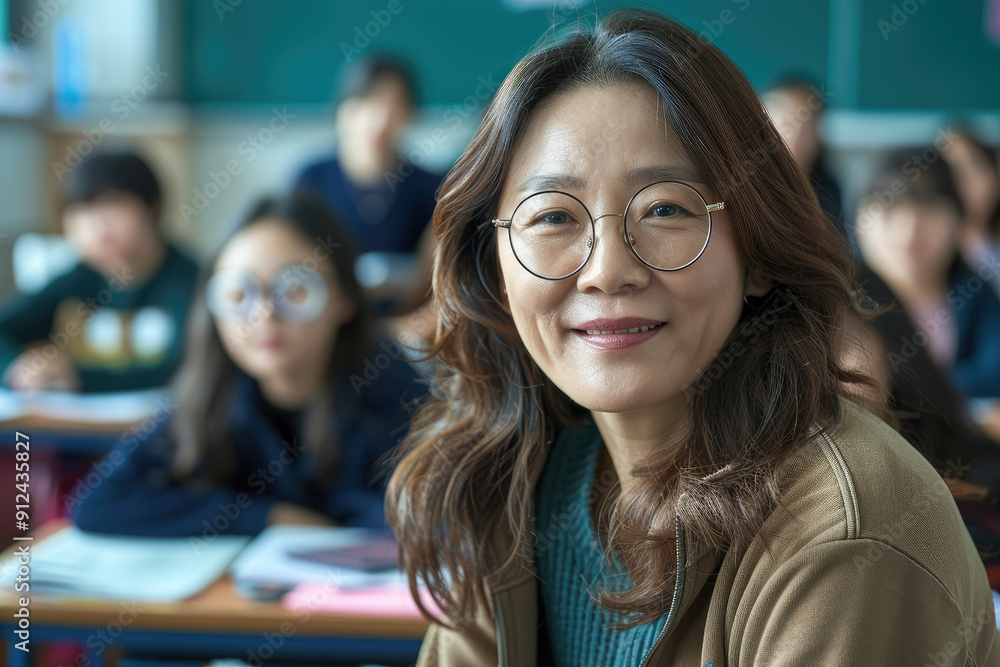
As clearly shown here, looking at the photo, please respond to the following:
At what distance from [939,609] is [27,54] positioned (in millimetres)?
5492

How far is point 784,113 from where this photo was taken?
3738mm

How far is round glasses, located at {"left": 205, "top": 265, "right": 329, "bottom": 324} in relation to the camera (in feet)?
6.80

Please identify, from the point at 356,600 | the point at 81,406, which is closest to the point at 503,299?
the point at 356,600

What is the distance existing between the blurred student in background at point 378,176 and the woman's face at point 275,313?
2.09 metres

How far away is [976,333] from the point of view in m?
3.26

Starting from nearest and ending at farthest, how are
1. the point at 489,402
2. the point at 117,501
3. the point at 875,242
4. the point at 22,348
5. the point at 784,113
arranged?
1. the point at 489,402
2. the point at 117,501
3. the point at 875,242
4. the point at 22,348
5. the point at 784,113

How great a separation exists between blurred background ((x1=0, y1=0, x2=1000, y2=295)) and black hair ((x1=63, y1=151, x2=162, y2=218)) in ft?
5.29

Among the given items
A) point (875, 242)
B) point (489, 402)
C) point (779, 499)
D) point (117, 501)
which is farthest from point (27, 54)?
point (779, 499)

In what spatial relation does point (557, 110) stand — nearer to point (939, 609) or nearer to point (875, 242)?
point (939, 609)

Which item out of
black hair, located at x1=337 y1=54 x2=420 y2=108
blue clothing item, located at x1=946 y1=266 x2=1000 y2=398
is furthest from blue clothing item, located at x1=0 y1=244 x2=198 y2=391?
blue clothing item, located at x1=946 y1=266 x2=1000 y2=398

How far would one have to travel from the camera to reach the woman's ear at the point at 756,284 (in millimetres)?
959

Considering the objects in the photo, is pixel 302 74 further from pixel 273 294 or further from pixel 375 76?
pixel 273 294

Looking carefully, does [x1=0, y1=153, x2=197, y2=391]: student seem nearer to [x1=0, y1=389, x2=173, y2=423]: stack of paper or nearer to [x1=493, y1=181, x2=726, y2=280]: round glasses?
[x1=0, y1=389, x2=173, y2=423]: stack of paper

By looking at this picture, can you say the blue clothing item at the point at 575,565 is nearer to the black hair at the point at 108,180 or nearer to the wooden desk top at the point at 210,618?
the wooden desk top at the point at 210,618
